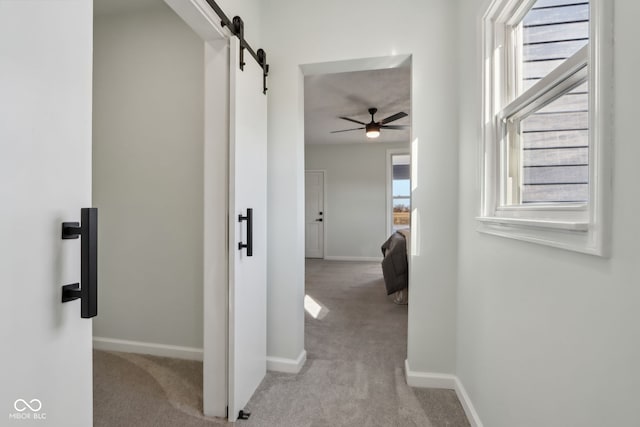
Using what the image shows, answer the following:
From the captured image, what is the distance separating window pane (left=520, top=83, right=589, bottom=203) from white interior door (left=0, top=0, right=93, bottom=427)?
139cm

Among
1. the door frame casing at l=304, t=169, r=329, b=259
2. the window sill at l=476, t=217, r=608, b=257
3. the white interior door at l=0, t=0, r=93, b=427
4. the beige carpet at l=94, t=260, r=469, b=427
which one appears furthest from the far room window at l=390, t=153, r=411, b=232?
the white interior door at l=0, t=0, r=93, b=427

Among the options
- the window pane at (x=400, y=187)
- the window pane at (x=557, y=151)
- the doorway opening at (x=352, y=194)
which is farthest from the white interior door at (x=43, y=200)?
the window pane at (x=400, y=187)

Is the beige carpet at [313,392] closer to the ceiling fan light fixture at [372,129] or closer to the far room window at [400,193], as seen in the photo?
the ceiling fan light fixture at [372,129]

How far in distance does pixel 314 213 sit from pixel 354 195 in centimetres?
103

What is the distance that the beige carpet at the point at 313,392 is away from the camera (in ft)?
5.58

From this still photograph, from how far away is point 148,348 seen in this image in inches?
96.3

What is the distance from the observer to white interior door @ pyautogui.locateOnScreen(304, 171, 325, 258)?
731 centimetres

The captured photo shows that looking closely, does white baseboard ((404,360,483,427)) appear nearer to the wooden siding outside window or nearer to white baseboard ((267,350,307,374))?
white baseboard ((267,350,307,374))

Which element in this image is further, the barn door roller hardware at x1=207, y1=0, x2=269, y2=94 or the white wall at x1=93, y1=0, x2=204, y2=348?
the white wall at x1=93, y1=0, x2=204, y2=348

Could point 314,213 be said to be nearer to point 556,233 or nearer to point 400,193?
point 400,193

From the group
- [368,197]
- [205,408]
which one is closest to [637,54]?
[205,408]

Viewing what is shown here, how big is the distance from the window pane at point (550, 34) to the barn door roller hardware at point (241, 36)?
1.40 m

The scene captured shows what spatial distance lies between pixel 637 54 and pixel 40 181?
1.33 m

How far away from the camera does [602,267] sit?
0.74 m
